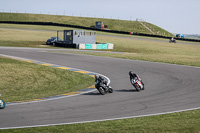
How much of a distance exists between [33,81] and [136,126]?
11416 millimetres

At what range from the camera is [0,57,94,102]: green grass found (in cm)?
1798

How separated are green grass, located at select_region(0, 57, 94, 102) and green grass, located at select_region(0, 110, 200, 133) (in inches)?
237

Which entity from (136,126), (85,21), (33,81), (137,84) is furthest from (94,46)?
(85,21)

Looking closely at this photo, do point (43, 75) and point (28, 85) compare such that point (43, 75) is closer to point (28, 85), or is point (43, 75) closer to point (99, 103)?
point (28, 85)

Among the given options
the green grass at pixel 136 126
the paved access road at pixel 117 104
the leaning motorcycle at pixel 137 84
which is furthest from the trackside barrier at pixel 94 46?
the green grass at pixel 136 126

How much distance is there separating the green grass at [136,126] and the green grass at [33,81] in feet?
19.8

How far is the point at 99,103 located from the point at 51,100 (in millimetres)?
2562

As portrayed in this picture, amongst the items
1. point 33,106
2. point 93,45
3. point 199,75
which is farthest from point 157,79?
point 93,45

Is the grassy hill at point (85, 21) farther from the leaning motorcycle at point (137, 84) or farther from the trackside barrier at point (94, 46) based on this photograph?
the leaning motorcycle at point (137, 84)

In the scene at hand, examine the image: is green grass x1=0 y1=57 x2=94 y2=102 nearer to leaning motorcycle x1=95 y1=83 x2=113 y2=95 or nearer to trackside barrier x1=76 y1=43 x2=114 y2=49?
leaning motorcycle x1=95 y1=83 x2=113 y2=95

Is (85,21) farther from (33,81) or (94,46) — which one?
(33,81)

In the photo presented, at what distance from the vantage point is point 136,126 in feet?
35.7

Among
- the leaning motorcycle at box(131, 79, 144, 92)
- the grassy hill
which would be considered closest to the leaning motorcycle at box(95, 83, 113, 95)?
the leaning motorcycle at box(131, 79, 144, 92)

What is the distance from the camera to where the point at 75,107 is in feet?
45.8
